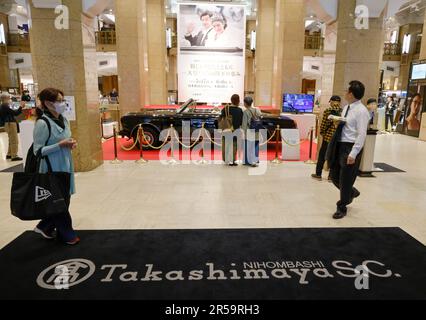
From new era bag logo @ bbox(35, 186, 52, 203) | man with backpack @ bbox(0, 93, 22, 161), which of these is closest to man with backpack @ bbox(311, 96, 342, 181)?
new era bag logo @ bbox(35, 186, 52, 203)

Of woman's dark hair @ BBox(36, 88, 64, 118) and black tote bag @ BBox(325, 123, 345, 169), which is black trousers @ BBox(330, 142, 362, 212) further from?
woman's dark hair @ BBox(36, 88, 64, 118)

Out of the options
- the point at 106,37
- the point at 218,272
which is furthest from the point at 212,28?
the point at 106,37

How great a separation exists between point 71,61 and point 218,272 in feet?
17.0

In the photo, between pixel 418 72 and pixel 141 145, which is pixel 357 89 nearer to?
pixel 141 145

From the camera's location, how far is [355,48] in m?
6.73

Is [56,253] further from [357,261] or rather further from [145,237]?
[357,261]

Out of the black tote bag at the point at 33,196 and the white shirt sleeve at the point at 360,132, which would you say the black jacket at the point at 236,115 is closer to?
the white shirt sleeve at the point at 360,132

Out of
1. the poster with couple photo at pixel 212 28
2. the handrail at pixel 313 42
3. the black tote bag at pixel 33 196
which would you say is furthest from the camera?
the handrail at pixel 313 42

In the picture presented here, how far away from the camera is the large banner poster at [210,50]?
41.5ft

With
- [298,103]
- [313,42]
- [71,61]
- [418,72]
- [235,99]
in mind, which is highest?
[313,42]

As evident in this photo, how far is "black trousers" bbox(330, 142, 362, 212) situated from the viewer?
4.07 meters

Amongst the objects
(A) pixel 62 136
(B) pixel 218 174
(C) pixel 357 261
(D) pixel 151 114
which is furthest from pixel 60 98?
(D) pixel 151 114

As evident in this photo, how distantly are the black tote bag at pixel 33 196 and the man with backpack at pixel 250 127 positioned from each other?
4600mm

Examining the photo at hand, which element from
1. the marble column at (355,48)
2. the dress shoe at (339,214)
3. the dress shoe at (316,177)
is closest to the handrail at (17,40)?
the marble column at (355,48)
